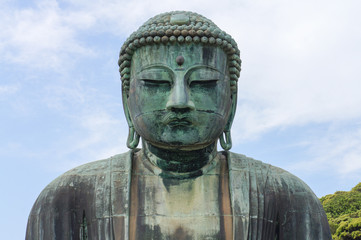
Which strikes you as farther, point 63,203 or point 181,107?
point 63,203

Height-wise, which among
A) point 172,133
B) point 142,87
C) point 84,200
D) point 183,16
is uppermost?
point 183,16

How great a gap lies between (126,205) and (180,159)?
91 centimetres

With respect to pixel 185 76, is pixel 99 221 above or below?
below

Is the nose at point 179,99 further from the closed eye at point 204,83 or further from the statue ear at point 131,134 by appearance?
the statue ear at point 131,134

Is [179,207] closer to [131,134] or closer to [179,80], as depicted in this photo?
[131,134]

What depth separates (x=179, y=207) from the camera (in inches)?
309

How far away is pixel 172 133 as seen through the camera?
7609 mm

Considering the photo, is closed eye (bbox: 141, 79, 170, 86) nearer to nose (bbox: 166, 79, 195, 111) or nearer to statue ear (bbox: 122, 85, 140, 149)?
nose (bbox: 166, 79, 195, 111)

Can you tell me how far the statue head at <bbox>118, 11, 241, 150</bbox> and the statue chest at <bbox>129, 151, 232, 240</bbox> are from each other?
517 mm

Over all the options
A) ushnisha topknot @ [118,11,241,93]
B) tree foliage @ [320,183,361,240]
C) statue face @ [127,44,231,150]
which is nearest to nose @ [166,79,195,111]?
statue face @ [127,44,231,150]

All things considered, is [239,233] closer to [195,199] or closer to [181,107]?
[195,199]

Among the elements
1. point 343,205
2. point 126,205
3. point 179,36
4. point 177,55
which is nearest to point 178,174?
point 126,205

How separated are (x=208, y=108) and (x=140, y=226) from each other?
1676 millimetres

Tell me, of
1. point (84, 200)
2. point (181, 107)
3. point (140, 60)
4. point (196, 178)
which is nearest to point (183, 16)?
point (140, 60)
